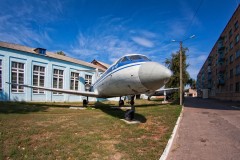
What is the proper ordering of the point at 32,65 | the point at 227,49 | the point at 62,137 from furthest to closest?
the point at 227,49 < the point at 32,65 < the point at 62,137

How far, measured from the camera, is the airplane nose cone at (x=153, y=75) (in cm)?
676

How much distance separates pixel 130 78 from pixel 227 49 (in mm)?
44083

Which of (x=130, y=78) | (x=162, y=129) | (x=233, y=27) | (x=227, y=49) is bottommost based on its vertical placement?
(x=162, y=129)

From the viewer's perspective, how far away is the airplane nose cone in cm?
676

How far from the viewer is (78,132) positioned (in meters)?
6.68

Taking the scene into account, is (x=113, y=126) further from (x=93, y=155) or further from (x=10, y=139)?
(x=10, y=139)

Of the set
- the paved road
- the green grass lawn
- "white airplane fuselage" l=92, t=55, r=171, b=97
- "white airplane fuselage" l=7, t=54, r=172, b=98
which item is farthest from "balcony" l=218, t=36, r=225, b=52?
the green grass lawn

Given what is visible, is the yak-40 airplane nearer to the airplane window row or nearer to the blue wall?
the airplane window row

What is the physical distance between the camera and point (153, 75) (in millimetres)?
6809

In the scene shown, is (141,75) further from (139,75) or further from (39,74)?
(39,74)

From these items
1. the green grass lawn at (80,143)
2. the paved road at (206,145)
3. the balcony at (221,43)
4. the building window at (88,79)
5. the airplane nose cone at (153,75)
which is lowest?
the paved road at (206,145)

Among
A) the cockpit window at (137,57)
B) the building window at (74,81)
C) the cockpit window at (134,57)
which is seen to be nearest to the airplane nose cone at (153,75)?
the cockpit window at (137,57)

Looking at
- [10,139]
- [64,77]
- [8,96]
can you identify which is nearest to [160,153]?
[10,139]

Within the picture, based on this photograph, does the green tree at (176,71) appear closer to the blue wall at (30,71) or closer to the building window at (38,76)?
the blue wall at (30,71)
